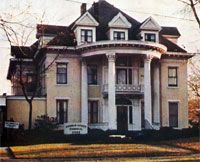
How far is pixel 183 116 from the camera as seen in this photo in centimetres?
3959

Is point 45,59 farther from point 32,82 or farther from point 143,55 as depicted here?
point 143,55

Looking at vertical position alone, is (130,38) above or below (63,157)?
above

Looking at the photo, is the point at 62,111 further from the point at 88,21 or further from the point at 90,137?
the point at 90,137

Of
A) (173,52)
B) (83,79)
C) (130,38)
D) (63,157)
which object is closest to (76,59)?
(83,79)

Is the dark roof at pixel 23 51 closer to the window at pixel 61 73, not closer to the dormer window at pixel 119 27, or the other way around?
the window at pixel 61 73

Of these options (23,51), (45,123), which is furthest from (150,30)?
(45,123)

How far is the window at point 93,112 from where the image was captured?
37.6 metres

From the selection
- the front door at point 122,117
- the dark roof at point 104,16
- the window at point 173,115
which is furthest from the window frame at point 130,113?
the dark roof at point 104,16

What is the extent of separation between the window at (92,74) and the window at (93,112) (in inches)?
66.0

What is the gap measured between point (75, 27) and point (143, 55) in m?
6.03

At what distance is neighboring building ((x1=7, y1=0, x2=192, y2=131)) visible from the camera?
35.8 meters

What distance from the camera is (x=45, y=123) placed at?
3469 centimetres

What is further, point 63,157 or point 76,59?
point 76,59

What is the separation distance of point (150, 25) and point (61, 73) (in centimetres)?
839
